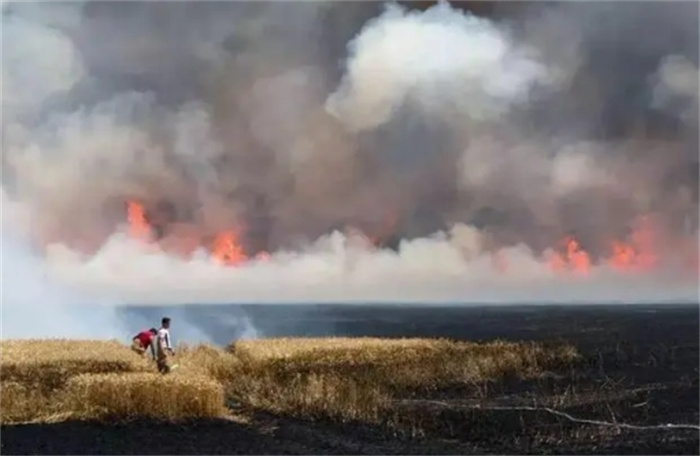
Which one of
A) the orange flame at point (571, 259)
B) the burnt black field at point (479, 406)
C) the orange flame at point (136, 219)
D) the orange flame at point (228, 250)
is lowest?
the burnt black field at point (479, 406)

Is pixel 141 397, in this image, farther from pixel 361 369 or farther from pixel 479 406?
pixel 479 406

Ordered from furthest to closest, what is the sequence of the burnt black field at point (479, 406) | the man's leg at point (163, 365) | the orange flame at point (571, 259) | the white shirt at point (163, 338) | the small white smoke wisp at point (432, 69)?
the orange flame at point (571, 259), the small white smoke wisp at point (432, 69), the white shirt at point (163, 338), the man's leg at point (163, 365), the burnt black field at point (479, 406)

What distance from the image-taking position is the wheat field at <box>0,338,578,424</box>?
586 cm

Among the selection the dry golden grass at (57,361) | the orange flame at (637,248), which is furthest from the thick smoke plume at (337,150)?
the dry golden grass at (57,361)

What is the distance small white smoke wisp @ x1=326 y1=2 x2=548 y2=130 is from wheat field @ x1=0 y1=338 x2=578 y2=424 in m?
1.65

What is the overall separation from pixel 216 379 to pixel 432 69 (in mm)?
2455

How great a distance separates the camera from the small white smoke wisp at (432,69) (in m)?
6.36

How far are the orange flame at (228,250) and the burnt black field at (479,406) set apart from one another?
0.36m

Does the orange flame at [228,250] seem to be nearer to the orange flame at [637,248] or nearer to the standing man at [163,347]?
the standing man at [163,347]

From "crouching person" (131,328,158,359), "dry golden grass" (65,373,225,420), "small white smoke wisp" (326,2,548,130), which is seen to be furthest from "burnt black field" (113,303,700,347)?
"small white smoke wisp" (326,2,548,130)

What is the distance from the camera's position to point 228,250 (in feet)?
20.7

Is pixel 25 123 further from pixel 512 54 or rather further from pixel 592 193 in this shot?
pixel 592 193

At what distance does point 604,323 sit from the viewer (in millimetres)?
7859

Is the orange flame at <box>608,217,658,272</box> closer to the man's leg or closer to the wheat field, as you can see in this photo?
the wheat field
